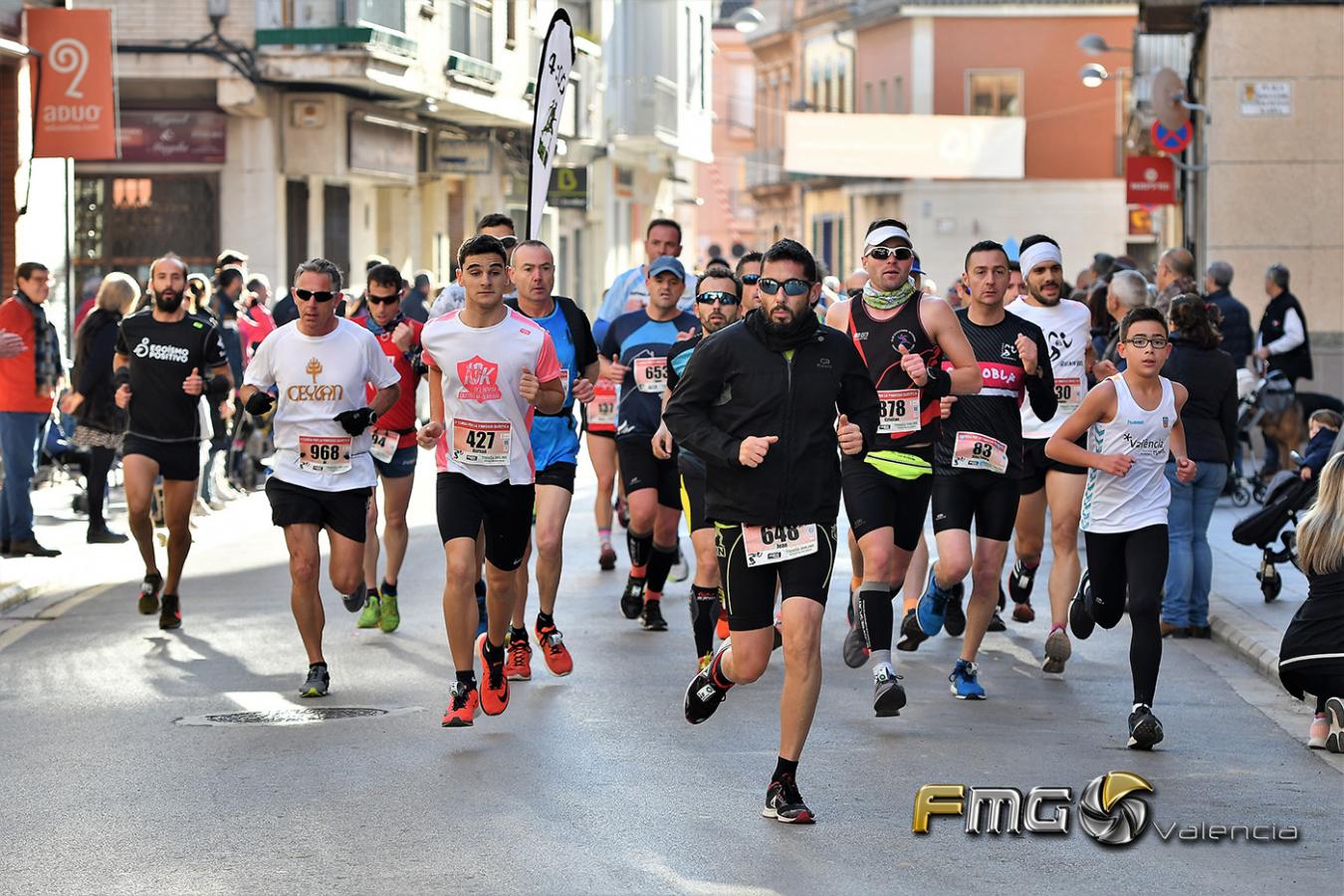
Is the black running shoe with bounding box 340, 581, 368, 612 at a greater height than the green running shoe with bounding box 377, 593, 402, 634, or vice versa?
the black running shoe with bounding box 340, 581, 368, 612

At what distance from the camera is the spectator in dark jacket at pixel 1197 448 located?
1198 cm

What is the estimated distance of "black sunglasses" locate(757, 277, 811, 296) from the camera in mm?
7875

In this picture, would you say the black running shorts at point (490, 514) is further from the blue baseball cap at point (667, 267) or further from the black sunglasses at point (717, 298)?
the blue baseball cap at point (667, 267)

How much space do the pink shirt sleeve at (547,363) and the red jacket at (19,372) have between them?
738cm

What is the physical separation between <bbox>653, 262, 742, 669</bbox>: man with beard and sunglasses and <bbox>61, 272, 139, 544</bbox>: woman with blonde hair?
5969 mm

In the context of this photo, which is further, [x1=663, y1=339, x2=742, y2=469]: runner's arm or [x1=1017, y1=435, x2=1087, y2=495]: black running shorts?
[x1=1017, y1=435, x2=1087, y2=495]: black running shorts

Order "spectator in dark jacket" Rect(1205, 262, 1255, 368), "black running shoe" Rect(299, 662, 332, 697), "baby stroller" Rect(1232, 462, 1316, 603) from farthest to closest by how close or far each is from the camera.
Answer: "spectator in dark jacket" Rect(1205, 262, 1255, 368)
"baby stroller" Rect(1232, 462, 1316, 603)
"black running shoe" Rect(299, 662, 332, 697)

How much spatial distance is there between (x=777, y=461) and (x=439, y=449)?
2138 millimetres

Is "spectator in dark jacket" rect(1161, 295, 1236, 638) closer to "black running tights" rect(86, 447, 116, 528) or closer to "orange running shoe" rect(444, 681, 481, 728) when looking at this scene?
"orange running shoe" rect(444, 681, 481, 728)

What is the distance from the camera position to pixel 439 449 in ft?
31.4

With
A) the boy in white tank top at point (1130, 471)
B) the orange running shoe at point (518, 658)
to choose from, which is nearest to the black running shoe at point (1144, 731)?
the boy in white tank top at point (1130, 471)

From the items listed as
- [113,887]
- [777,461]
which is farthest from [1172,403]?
[113,887]

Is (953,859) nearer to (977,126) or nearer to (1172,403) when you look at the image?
(1172,403)

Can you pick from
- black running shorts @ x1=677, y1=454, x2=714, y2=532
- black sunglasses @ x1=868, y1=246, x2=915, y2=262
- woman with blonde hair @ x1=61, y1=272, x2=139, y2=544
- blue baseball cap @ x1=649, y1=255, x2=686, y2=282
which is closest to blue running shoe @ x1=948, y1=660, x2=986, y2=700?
black running shorts @ x1=677, y1=454, x2=714, y2=532
